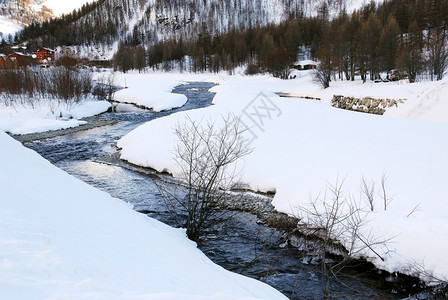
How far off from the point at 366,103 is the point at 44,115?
2386 centimetres

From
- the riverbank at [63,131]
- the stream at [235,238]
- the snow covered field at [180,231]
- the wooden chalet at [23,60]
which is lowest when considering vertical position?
the stream at [235,238]

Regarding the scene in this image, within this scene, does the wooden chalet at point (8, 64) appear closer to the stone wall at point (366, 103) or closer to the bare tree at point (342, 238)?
the stone wall at point (366, 103)

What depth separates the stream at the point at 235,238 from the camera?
587 centimetres

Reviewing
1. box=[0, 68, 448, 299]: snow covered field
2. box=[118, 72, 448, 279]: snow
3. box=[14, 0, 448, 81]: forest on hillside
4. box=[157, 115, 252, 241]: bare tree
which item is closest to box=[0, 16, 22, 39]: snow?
box=[14, 0, 448, 81]: forest on hillside

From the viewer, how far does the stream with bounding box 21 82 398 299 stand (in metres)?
5.87

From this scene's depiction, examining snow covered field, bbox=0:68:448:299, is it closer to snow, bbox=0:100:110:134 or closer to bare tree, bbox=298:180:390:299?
bare tree, bbox=298:180:390:299

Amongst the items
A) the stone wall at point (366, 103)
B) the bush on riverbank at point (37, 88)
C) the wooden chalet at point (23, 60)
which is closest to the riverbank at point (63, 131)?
the bush on riverbank at point (37, 88)

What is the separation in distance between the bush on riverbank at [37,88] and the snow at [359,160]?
45.1 feet

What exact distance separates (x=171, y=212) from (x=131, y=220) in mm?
2690

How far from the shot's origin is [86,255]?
3867mm

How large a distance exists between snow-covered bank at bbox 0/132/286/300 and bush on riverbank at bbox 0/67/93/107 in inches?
856

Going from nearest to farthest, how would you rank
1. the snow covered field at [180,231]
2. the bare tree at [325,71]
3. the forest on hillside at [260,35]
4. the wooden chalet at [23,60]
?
the snow covered field at [180,231]
the bare tree at [325,71]
the forest on hillside at [260,35]
the wooden chalet at [23,60]

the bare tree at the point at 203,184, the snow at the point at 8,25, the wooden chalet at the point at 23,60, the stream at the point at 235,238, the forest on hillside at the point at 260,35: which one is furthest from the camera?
the snow at the point at 8,25

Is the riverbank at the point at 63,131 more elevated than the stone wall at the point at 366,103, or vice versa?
the stone wall at the point at 366,103
